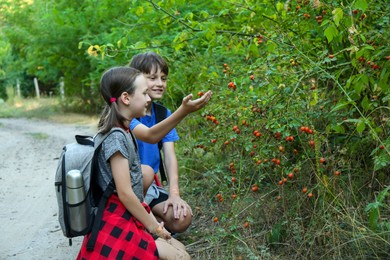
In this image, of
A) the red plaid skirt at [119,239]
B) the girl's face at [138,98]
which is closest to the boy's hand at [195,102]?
the girl's face at [138,98]

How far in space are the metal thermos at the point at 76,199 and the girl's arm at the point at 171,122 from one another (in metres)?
0.75

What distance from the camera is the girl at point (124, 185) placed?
331cm

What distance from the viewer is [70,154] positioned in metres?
3.36

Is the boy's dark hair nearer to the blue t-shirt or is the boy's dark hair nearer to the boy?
the boy

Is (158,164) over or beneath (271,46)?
beneath

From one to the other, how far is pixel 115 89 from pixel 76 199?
72 centimetres

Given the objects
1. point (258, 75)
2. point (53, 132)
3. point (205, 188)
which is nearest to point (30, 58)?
point (53, 132)

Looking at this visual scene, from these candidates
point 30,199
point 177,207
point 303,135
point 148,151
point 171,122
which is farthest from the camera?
point 30,199

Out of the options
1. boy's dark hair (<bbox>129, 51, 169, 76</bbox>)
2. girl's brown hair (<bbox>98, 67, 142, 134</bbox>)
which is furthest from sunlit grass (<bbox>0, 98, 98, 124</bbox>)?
girl's brown hair (<bbox>98, 67, 142, 134</bbox>)

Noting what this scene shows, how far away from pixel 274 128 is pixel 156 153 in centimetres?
109

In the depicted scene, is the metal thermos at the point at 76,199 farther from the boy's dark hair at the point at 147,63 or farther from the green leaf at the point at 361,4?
the green leaf at the point at 361,4

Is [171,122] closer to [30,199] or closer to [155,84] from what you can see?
[155,84]

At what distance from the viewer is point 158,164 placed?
4.62m

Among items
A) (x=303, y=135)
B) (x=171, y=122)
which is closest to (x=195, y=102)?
(x=171, y=122)
